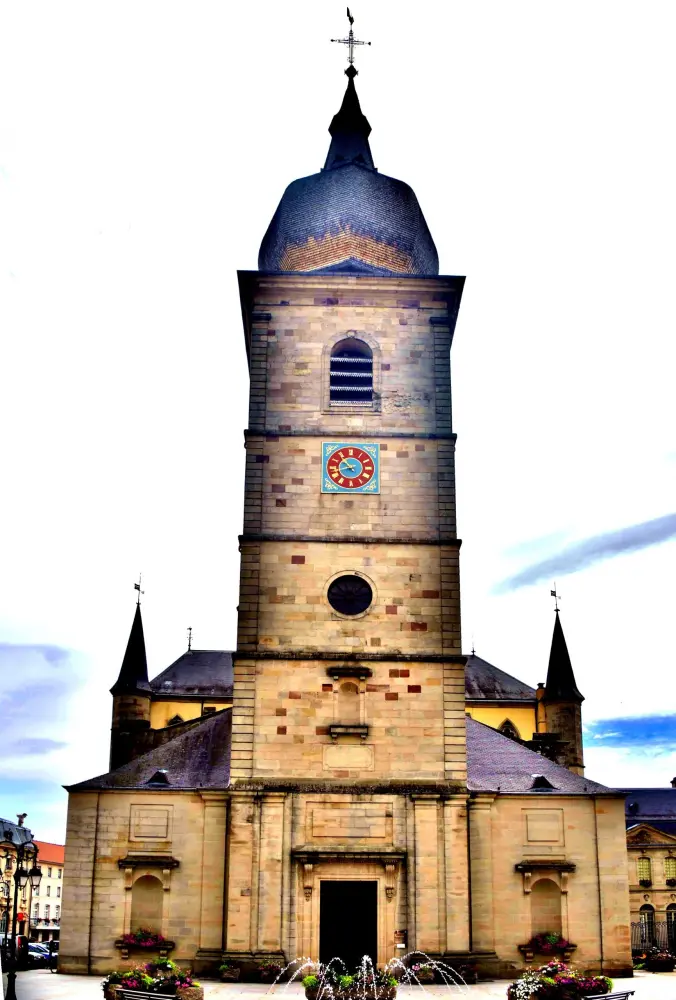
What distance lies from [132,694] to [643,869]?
3325 cm

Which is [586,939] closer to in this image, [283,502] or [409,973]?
[409,973]

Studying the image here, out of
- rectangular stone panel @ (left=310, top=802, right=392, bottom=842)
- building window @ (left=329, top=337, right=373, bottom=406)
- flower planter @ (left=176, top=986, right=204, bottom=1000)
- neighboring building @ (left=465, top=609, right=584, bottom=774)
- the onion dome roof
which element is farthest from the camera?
neighboring building @ (left=465, top=609, right=584, bottom=774)

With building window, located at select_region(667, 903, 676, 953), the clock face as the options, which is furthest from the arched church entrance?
building window, located at select_region(667, 903, 676, 953)

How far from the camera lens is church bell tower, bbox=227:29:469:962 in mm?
24609

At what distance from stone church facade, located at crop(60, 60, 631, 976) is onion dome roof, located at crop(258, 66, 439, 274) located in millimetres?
125

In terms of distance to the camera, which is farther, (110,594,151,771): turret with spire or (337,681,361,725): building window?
(110,594,151,771): turret with spire

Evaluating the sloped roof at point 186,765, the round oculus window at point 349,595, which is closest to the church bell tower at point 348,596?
the round oculus window at point 349,595

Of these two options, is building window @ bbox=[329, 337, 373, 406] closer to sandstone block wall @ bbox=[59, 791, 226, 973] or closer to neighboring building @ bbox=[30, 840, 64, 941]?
sandstone block wall @ bbox=[59, 791, 226, 973]

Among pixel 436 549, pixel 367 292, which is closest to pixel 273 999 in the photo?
pixel 436 549

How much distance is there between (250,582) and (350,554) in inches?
103

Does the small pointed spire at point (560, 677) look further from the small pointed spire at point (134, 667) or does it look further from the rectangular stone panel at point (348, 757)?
the rectangular stone panel at point (348, 757)

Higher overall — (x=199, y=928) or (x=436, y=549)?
(x=436, y=549)

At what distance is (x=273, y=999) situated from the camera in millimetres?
20547

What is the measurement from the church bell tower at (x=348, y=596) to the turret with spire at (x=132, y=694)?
1883cm
